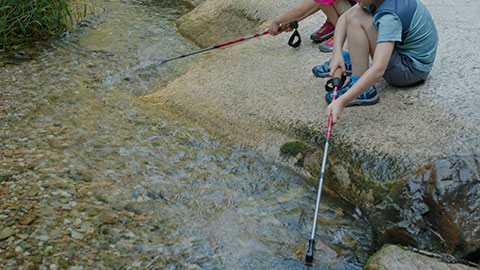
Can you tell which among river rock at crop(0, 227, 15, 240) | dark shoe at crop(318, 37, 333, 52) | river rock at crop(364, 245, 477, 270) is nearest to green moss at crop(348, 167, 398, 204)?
river rock at crop(364, 245, 477, 270)

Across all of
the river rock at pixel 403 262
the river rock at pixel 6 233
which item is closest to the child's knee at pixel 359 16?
the river rock at pixel 403 262

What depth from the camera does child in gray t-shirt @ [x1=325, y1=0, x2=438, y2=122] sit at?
11.6ft

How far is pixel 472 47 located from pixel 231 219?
2.86 metres

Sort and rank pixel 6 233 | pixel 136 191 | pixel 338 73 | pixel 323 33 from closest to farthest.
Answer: pixel 6 233 → pixel 136 191 → pixel 338 73 → pixel 323 33

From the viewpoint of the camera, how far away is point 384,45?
140 inches

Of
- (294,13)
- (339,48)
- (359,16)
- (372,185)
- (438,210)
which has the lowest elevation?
(372,185)

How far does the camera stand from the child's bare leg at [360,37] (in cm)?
385

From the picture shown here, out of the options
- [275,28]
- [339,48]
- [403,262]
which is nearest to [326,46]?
[275,28]

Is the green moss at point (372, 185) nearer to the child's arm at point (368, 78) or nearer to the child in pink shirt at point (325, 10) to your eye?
the child's arm at point (368, 78)

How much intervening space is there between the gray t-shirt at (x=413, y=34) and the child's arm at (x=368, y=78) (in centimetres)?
8

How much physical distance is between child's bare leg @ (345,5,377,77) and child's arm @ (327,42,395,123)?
0.31 metres

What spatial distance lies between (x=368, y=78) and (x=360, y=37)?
1.75ft

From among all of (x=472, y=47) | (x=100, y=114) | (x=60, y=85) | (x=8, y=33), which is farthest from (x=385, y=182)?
(x=8, y=33)

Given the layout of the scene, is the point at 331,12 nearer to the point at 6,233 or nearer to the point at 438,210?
the point at 438,210
